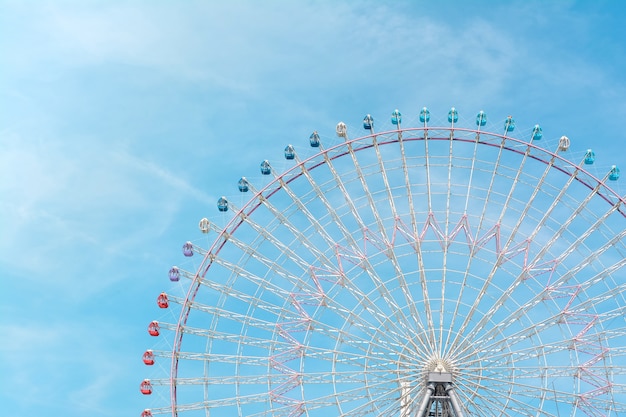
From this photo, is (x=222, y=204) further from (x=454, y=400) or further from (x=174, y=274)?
(x=454, y=400)

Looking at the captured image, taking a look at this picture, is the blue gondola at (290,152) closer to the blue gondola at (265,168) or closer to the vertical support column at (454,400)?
the blue gondola at (265,168)

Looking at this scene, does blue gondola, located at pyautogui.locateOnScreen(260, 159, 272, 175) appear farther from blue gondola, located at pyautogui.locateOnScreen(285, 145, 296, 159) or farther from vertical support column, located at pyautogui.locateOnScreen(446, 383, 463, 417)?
vertical support column, located at pyautogui.locateOnScreen(446, 383, 463, 417)

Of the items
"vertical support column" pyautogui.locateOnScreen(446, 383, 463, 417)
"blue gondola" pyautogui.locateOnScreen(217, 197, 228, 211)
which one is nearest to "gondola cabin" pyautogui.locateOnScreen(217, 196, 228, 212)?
"blue gondola" pyautogui.locateOnScreen(217, 197, 228, 211)

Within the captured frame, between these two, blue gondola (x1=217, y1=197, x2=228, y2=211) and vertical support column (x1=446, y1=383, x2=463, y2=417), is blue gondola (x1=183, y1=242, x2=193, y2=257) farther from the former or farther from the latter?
vertical support column (x1=446, y1=383, x2=463, y2=417)

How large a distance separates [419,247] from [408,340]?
5838mm

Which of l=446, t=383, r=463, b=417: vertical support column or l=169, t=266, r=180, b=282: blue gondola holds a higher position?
l=169, t=266, r=180, b=282: blue gondola

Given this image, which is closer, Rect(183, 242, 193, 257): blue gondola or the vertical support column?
the vertical support column

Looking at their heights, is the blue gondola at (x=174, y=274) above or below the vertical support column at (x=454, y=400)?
above

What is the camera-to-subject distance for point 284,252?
7231cm

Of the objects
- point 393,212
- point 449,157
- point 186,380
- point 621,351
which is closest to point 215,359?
point 186,380

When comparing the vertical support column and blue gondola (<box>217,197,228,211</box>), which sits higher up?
blue gondola (<box>217,197,228,211</box>)

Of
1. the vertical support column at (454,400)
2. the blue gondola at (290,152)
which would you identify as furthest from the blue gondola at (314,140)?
the vertical support column at (454,400)

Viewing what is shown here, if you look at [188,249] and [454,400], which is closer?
[454,400]

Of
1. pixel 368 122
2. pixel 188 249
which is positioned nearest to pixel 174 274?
pixel 188 249
